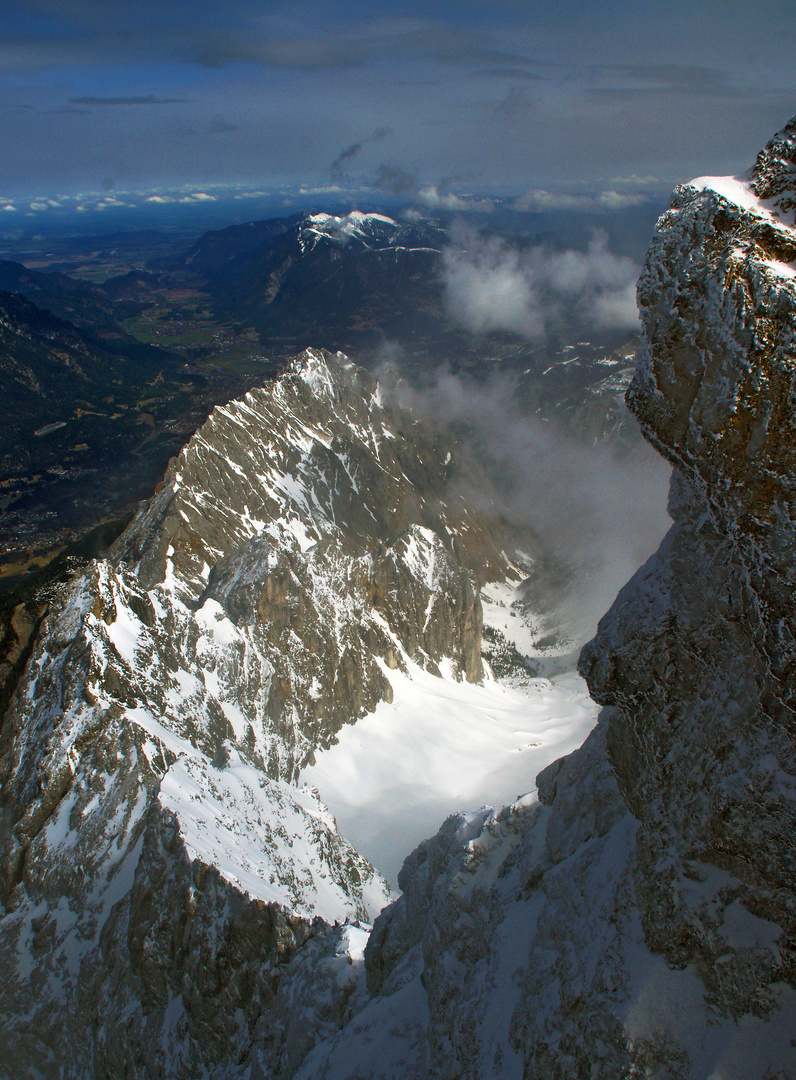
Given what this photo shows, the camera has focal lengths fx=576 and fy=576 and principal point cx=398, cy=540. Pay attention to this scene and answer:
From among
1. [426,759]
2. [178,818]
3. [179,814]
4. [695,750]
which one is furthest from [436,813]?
[695,750]

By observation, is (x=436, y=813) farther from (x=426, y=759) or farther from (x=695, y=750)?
(x=695, y=750)

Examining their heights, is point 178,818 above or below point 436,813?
above

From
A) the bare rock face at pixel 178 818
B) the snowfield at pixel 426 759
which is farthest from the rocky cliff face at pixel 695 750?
the snowfield at pixel 426 759

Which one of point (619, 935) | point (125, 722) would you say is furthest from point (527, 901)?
point (125, 722)

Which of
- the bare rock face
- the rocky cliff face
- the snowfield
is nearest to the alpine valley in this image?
the rocky cliff face

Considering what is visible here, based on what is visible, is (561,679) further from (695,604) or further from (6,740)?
(695,604)

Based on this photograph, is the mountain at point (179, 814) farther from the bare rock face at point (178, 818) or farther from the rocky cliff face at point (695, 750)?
the rocky cliff face at point (695, 750)
